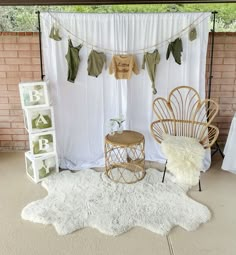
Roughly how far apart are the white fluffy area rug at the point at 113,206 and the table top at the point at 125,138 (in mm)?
430

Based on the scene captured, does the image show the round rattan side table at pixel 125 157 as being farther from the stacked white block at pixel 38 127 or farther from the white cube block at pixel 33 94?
the white cube block at pixel 33 94

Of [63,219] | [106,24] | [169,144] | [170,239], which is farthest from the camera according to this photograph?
[106,24]

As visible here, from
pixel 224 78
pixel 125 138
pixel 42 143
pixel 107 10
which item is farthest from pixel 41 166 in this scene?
pixel 224 78

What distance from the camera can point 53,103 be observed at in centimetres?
347

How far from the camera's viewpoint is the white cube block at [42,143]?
319cm

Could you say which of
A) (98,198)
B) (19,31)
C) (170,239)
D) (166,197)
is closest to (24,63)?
(19,31)

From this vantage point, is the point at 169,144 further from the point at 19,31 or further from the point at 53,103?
the point at 19,31

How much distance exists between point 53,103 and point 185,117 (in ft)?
5.00

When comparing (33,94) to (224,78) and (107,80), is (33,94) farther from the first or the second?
(224,78)

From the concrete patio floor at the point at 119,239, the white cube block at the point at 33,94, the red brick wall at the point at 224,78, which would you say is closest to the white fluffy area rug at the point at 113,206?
the concrete patio floor at the point at 119,239

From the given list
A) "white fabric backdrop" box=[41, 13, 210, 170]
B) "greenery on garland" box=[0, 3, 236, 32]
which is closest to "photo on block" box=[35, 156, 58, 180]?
"white fabric backdrop" box=[41, 13, 210, 170]

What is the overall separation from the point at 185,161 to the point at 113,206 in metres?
0.80

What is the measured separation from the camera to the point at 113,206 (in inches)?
109

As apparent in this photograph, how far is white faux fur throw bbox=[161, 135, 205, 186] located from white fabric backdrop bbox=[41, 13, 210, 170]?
2.20 ft
